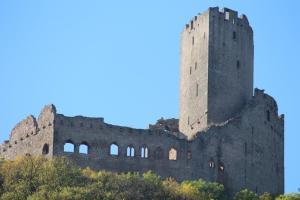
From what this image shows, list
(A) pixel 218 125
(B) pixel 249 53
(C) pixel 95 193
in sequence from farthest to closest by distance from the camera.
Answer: (B) pixel 249 53 < (A) pixel 218 125 < (C) pixel 95 193

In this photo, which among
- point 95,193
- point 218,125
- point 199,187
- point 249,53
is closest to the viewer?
point 95,193

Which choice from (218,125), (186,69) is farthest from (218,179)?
(186,69)

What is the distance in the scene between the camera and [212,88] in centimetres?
9075

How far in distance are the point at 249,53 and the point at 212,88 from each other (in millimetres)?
5731

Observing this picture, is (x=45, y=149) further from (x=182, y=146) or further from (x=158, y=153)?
(x=182, y=146)

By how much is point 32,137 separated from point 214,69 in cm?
1514

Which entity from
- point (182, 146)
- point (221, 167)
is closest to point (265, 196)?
point (221, 167)

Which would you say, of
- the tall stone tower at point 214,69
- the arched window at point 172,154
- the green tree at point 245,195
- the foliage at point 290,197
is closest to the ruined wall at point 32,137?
the arched window at point 172,154

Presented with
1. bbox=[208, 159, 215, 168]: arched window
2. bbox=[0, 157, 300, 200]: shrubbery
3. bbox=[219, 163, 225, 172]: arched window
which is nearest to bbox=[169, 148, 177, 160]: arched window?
bbox=[208, 159, 215, 168]: arched window

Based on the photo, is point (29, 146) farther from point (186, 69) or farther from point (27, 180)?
point (186, 69)

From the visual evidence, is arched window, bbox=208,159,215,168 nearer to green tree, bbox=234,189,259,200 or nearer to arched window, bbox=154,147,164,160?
green tree, bbox=234,189,259,200

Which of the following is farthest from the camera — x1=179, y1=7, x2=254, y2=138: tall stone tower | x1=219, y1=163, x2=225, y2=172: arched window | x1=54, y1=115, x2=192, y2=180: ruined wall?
x1=179, y1=7, x2=254, y2=138: tall stone tower

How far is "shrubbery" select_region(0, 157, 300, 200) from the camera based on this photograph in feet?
251

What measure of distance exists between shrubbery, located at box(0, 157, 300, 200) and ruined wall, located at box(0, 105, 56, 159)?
3379mm
